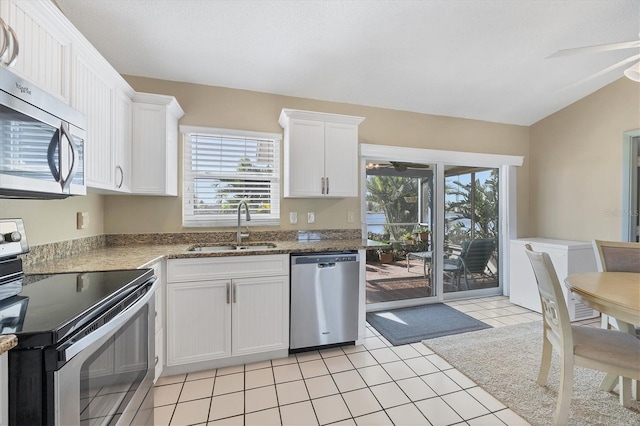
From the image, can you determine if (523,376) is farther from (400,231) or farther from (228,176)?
(228,176)

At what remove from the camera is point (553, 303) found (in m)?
1.62

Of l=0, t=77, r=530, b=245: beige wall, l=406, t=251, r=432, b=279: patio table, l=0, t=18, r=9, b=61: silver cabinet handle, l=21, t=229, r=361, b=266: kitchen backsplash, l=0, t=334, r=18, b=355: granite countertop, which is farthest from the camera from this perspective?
l=406, t=251, r=432, b=279: patio table

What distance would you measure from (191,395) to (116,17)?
2681mm

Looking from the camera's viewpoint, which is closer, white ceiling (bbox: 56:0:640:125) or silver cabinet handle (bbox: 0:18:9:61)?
silver cabinet handle (bbox: 0:18:9:61)

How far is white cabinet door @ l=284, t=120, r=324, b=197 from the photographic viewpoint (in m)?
2.63

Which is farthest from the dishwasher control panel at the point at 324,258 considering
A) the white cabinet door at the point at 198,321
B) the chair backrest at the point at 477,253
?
the chair backrest at the point at 477,253

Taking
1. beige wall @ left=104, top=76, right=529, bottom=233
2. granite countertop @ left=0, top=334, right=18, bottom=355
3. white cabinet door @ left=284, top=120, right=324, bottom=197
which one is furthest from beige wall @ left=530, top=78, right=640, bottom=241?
granite countertop @ left=0, top=334, right=18, bottom=355

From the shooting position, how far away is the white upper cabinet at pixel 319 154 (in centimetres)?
263

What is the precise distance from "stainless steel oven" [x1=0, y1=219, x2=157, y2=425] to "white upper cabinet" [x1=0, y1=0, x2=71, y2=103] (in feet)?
2.32

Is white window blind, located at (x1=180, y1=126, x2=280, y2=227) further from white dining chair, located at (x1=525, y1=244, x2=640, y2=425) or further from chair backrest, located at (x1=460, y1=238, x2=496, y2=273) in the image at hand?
chair backrest, located at (x1=460, y1=238, x2=496, y2=273)


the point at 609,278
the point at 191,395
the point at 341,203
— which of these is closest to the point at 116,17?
the point at 341,203

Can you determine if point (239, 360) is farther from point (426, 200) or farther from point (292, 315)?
point (426, 200)

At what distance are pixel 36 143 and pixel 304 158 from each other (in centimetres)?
186

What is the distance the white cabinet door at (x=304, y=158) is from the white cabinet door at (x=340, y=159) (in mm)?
70
